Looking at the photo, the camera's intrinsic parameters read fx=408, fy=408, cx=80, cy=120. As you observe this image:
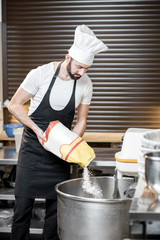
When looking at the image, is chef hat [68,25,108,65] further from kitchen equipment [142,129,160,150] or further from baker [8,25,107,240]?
kitchen equipment [142,129,160,150]

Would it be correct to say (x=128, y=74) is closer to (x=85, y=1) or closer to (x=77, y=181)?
(x=85, y=1)

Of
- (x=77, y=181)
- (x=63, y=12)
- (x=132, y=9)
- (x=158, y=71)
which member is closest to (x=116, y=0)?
(x=132, y=9)

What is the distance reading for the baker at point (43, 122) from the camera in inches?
119

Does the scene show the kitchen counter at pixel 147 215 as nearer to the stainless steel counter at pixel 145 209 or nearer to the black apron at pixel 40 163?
the stainless steel counter at pixel 145 209

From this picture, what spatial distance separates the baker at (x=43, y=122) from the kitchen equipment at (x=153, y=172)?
151cm

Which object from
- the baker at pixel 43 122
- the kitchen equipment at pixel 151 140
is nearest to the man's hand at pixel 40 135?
the baker at pixel 43 122

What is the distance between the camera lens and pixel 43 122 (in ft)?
10.1

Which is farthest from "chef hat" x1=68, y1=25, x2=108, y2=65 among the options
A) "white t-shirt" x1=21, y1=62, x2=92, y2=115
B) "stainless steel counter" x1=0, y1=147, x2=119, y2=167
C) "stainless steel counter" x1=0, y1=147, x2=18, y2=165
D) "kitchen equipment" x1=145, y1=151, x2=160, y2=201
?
"kitchen equipment" x1=145, y1=151, x2=160, y2=201

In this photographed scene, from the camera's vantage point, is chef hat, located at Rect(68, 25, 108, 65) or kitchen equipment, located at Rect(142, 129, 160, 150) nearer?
kitchen equipment, located at Rect(142, 129, 160, 150)

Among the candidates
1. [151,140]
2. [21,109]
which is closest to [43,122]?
[21,109]

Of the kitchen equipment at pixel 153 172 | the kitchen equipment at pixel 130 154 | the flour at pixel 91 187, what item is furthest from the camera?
the flour at pixel 91 187

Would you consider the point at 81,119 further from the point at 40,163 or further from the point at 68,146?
the point at 68,146

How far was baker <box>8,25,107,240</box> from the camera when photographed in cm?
302

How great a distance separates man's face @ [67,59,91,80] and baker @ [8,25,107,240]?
0.02 m
